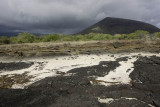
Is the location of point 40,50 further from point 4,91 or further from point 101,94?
point 101,94

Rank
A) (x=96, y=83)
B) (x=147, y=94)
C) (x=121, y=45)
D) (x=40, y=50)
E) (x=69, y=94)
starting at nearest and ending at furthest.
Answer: (x=147, y=94)
(x=69, y=94)
(x=96, y=83)
(x=40, y=50)
(x=121, y=45)

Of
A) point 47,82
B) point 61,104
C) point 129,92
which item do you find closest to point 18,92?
point 47,82

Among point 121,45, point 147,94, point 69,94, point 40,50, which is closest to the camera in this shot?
point 147,94

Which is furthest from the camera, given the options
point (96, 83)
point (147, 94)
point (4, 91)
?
point (96, 83)

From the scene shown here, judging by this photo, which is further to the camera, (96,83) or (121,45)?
(121,45)

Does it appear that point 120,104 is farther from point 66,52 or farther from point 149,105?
point 66,52

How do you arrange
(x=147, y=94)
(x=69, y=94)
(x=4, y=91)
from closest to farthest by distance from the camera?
(x=147, y=94) → (x=69, y=94) → (x=4, y=91)

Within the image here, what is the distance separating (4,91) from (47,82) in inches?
99.3

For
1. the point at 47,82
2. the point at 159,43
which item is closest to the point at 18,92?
the point at 47,82

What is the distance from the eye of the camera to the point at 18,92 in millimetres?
Result: 5891

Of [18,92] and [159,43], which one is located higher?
[159,43]

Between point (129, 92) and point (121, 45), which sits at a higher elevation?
point (121, 45)

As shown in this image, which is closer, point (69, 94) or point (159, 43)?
point (69, 94)

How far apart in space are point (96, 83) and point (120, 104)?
2435mm
